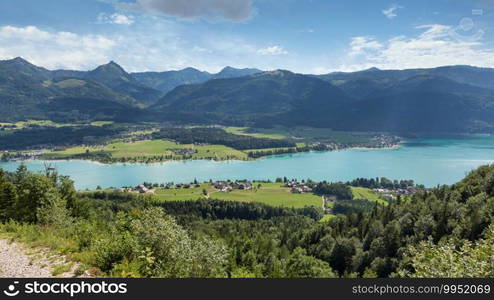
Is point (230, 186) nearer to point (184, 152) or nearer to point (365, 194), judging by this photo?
point (365, 194)

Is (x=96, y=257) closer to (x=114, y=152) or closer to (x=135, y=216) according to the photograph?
(x=135, y=216)

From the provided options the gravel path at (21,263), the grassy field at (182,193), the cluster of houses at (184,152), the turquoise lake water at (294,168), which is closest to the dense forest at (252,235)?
the gravel path at (21,263)

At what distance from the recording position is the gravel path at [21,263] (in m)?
11.5

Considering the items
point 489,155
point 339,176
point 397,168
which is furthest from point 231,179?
point 489,155

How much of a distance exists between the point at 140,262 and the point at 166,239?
146 cm

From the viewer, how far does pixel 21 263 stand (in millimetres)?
12469

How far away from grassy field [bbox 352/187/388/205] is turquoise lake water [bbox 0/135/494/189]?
19987mm

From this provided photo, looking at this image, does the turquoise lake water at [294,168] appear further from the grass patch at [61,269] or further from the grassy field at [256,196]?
the grass patch at [61,269]

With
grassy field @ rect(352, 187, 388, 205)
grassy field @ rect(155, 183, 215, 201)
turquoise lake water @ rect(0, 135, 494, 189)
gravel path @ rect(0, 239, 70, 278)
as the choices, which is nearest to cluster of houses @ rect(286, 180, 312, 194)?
grassy field @ rect(352, 187, 388, 205)

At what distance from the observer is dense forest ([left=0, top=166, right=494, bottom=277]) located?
1236 centimetres

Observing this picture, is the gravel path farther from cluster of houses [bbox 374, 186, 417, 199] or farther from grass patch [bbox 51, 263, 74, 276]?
cluster of houses [bbox 374, 186, 417, 199]

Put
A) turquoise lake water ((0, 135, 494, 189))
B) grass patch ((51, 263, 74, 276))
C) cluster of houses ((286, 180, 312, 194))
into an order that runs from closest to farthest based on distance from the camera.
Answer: grass patch ((51, 263, 74, 276))
cluster of houses ((286, 180, 312, 194))
turquoise lake water ((0, 135, 494, 189))

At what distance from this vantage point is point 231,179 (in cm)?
13238

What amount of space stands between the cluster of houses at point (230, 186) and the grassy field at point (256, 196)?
216 centimetres
